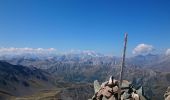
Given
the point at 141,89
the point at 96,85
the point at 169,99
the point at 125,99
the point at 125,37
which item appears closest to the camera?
the point at 125,37

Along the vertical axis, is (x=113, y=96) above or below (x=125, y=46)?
below

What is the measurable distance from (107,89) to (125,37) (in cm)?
1048

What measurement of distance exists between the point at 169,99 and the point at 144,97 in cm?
1302

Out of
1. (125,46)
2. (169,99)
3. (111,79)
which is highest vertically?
(125,46)

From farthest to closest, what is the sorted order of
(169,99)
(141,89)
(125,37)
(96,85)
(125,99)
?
(169,99), (96,85), (141,89), (125,99), (125,37)

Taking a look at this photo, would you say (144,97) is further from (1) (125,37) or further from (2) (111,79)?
(1) (125,37)

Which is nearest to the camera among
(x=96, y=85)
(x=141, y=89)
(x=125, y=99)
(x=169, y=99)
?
(x=125, y=99)

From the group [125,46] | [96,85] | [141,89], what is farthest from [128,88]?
[125,46]

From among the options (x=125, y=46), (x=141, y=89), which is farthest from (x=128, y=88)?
(x=125, y=46)

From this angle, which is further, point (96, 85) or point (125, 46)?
point (96, 85)

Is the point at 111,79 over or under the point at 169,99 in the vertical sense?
over

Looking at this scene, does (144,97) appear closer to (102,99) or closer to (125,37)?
(102,99)

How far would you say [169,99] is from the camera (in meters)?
44.4

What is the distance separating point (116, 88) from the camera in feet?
114
